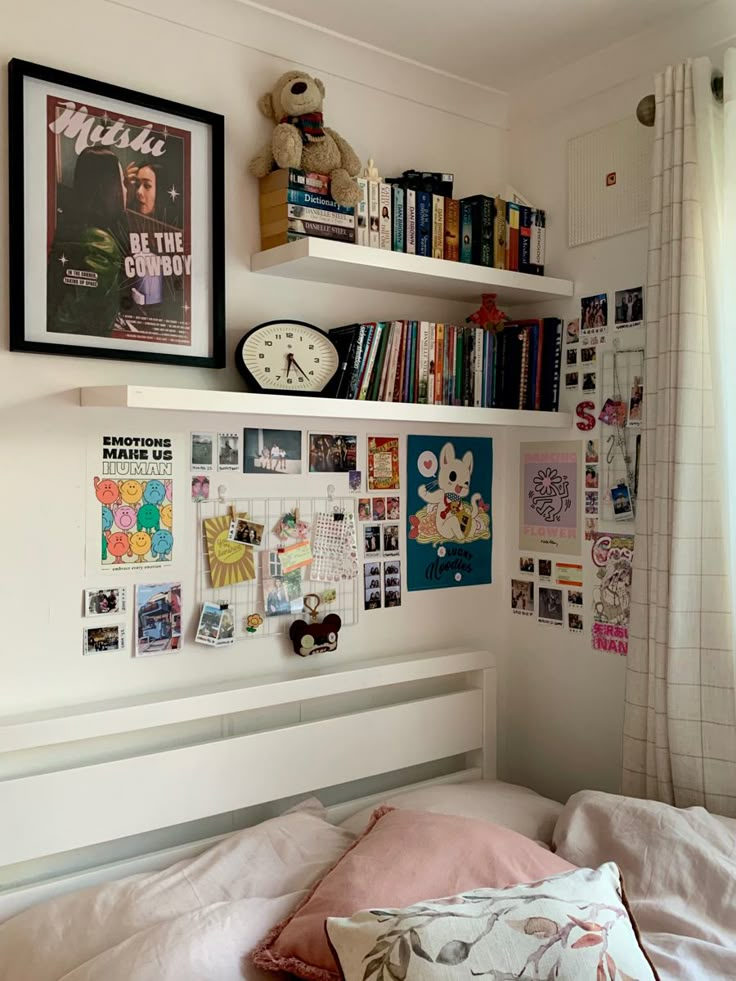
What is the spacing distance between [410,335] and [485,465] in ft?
1.78

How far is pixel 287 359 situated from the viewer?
2062 mm

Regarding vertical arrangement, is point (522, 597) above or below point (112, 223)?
below

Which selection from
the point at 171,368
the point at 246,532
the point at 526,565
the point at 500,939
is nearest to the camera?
the point at 500,939

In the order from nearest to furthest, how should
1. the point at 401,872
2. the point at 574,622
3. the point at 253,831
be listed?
the point at 401,872 → the point at 253,831 → the point at 574,622

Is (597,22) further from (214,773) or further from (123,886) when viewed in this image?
(123,886)

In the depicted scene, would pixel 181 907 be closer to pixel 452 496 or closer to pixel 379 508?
pixel 379 508

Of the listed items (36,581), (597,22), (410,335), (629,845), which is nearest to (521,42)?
(597,22)

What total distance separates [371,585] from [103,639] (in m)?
0.73

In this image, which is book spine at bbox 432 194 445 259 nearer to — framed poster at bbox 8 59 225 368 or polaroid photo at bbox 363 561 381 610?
framed poster at bbox 8 59 225 368

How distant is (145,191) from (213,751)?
4.00 feet

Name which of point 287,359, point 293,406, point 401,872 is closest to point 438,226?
point 287,359

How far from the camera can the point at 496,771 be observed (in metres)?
2.56

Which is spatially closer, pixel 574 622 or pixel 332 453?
pixel 332 453

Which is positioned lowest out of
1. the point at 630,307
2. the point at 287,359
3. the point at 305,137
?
the point at 287,359
